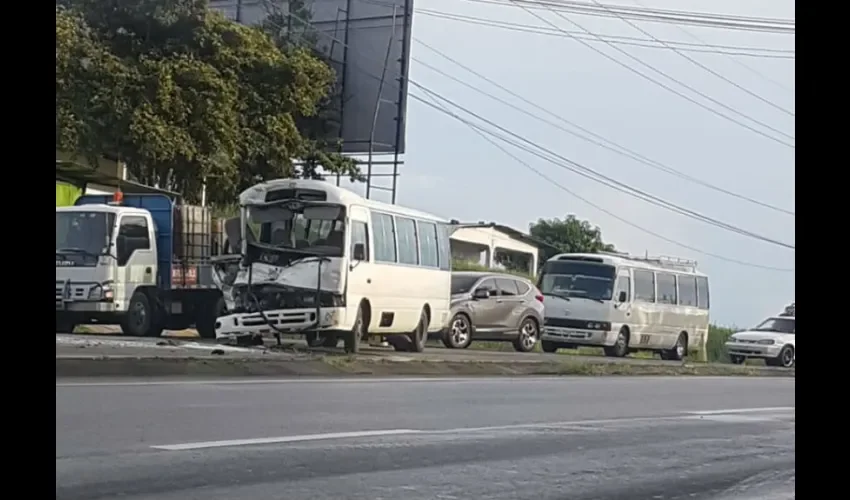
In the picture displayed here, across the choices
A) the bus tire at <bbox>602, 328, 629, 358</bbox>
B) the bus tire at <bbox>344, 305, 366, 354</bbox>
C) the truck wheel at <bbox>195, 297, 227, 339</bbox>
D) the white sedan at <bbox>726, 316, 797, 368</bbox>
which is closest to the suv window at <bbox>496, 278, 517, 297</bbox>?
the bus tire at <bbox>602, 328, 629, 358</bbox>

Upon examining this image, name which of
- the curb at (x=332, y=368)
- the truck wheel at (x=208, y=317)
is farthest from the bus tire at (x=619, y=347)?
the truck wheel at (x=208, y=317)

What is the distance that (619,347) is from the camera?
23500 millimetres

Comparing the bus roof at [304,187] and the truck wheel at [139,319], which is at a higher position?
the bus roof at [304,187]

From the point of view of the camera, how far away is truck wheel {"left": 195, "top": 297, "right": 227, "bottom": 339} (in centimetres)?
1978

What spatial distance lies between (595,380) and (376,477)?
10.8 meters

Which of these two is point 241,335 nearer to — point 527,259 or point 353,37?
point 353,37

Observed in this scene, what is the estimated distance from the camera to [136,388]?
12359 millimetres

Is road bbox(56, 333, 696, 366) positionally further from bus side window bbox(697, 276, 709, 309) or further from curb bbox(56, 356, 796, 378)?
bus side window bbox(697, 276, 709, 309)

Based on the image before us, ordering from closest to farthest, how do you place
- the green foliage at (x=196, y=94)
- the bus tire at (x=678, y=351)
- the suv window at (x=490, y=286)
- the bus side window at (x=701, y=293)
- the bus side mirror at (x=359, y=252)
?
the green foliage at (x=196, y=94) → the bus side mirror at (x=359, y=252) → the suv window at (x=490, y=286) → the bus side window at (x=701, y=293) → the bus tire at (x=678, y=351)

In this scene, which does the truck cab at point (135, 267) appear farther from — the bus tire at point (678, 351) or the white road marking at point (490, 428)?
the bus tire at point (678, 351)

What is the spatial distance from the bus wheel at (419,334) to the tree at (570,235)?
242cm

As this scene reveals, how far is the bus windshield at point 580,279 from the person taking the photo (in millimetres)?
22578
